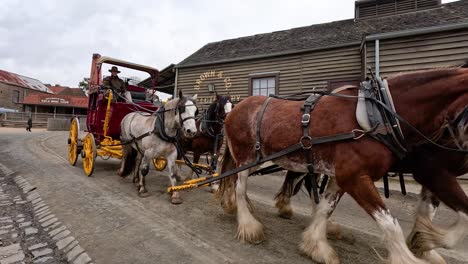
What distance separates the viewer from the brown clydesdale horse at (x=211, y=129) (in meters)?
5.56

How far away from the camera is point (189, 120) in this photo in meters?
4.20

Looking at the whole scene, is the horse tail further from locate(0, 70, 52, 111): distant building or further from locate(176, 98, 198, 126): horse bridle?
locate(0, 70, 52, 111): distant building

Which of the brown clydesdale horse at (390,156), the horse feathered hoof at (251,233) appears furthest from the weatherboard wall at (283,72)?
the horse feathered hoof at (251,233)

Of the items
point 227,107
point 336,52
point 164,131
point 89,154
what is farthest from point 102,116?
point 336,52

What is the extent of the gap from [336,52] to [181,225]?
25.3 feet

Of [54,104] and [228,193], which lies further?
[54,104]

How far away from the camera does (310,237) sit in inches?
102

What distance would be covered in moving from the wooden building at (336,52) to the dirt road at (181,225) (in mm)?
4057

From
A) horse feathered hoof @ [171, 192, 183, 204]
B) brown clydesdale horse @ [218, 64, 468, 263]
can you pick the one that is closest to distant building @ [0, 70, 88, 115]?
horse feathered hoof @ [171, 192, 183, 204]

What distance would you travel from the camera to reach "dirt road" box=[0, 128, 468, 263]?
2631mm

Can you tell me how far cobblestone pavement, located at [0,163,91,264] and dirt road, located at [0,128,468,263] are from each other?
4.4 inches

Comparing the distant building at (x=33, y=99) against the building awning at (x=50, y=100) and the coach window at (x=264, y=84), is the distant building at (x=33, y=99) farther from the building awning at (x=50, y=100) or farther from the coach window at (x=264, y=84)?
the coach window at (x=264, y=84)

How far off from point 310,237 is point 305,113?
1.21 meters

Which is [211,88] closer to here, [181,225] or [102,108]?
[102,108]
